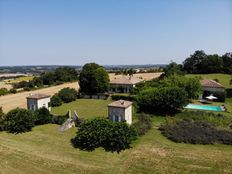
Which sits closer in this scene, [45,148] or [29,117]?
[45,148]

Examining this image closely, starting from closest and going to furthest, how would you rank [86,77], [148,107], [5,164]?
[5,164] < [148,107] < [86,77]

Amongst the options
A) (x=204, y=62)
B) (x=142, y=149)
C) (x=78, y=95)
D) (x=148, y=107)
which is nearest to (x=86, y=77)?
(x=78, y=95)

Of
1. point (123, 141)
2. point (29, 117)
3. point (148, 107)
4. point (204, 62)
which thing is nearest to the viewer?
point (123, 141)

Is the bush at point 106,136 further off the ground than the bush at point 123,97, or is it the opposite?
the bush at point 123,97

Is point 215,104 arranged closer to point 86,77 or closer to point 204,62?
point 86,77

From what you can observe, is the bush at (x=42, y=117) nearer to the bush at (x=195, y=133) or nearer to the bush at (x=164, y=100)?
the bush at (x=164, y=100)

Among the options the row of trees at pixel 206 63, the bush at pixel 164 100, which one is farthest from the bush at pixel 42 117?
the row of trees at pixel 206 63
